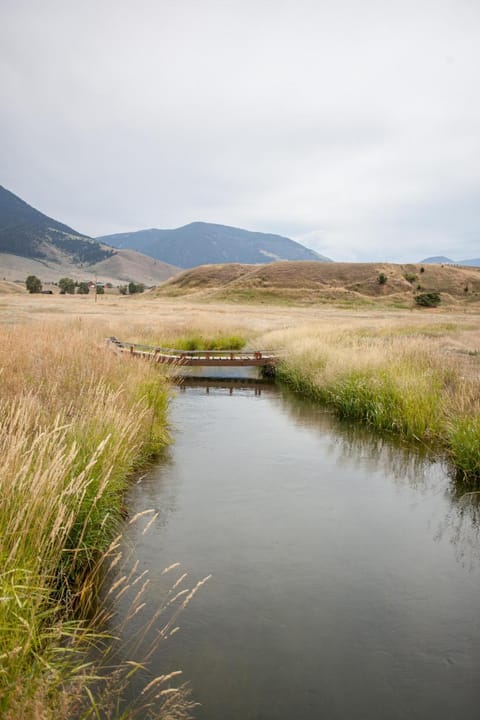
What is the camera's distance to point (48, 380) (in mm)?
8977

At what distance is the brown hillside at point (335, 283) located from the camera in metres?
89.2

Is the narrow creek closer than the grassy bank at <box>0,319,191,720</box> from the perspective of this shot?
No

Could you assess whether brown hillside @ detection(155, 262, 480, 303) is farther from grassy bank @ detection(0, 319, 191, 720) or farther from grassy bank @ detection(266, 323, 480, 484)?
grassy bank @ detection(0, 319, 191, 720)

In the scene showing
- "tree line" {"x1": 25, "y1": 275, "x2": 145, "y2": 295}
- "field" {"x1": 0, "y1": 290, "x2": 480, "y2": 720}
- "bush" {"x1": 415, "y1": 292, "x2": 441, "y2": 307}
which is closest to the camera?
"field" {"x1": 0, "y1": 290, "x2": 480, "y2": 720}

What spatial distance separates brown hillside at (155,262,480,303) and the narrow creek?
7690 centimetres

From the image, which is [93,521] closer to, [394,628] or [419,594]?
[394,628]

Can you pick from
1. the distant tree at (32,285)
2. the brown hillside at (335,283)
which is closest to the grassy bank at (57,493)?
the brown hillside at (335,283)

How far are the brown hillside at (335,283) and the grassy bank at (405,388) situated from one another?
67124 millimetres

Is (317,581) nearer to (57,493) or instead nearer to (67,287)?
(57,493)

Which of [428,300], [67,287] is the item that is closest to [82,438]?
[428,300]

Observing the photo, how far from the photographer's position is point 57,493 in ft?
16.4

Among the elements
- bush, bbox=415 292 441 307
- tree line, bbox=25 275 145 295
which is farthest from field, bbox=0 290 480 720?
tree line, bbox=25 275 145 295

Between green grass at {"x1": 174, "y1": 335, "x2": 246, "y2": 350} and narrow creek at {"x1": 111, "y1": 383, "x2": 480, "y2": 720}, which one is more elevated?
green grass at {"x1": 174, "y1": 335, "x2": 246, "y2": 350}

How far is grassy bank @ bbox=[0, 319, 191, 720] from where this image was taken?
3.28 metres
